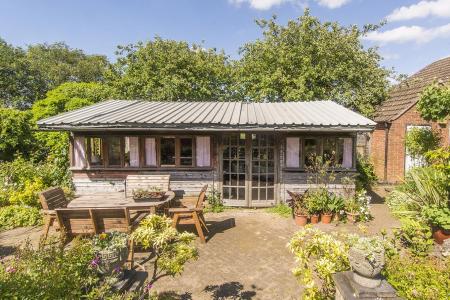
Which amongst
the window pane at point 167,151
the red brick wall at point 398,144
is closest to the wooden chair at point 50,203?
the window pane at point 167,151

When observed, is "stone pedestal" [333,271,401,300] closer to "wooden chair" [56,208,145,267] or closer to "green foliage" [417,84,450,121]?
"wooden chair" [56,208,145,267]

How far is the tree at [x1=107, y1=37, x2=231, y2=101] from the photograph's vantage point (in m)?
19.7

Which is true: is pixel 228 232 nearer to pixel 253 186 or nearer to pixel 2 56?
pixel 253 186

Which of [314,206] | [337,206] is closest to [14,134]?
[314,206]

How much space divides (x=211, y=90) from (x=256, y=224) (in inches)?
608

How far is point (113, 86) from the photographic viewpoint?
20.5 m

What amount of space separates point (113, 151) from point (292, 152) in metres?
6.54

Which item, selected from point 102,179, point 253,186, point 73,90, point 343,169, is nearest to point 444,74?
point 343,169

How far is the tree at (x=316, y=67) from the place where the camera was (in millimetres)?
17531

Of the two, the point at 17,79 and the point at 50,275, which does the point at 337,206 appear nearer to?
the point at 50,275

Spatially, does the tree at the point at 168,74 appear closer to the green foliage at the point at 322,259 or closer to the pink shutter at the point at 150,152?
the pink shutter at the point at 150,152

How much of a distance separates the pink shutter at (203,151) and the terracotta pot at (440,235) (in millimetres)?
6688

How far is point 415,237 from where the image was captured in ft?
18.8

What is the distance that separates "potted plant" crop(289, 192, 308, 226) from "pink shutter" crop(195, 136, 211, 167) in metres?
3.33
